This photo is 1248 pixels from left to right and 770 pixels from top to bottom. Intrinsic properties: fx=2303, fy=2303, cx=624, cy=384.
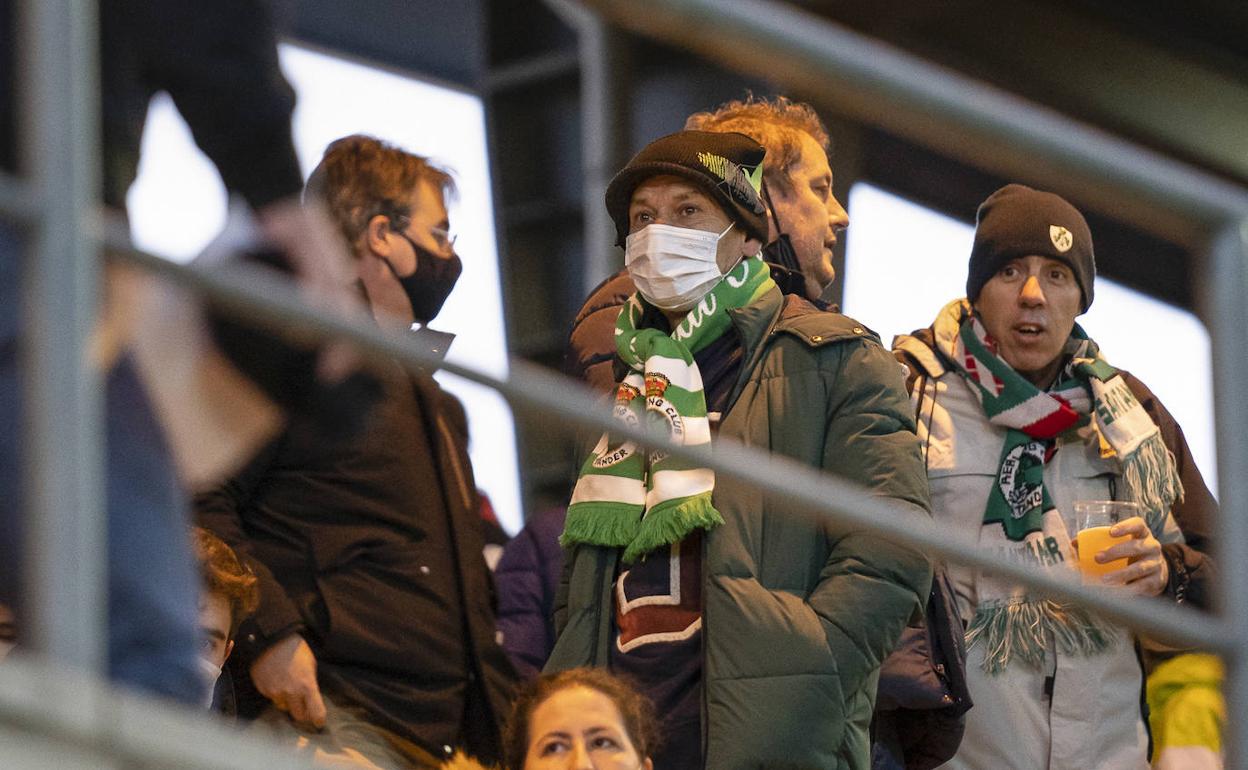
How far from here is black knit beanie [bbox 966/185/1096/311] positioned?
4441 millimetres

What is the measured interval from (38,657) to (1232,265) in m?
1.02

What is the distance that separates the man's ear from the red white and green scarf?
1.08 m

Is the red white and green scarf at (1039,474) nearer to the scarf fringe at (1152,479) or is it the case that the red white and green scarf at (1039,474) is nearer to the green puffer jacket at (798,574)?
the scarf fringe at (1152,479)

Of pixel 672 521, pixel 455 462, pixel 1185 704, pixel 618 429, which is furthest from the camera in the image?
pixel 455 462

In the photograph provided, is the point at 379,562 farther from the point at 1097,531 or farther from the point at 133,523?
the point at 133,523

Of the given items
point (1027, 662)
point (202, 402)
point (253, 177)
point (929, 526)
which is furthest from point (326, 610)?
point (929, 526)

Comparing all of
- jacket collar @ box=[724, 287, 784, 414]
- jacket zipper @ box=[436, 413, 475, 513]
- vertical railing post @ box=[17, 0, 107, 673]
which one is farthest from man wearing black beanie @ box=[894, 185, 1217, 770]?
vertical railing post @ box=[17, 0, 107, 673]

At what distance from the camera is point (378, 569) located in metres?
4.02

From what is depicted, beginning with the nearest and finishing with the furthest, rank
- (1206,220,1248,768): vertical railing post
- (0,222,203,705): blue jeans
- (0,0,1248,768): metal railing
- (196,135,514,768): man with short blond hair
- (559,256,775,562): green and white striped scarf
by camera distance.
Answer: (0,0,1248,768): metal railing, (1206,220,1248,768): vertical railing post, (0,222,203,705): blue jeans, (559,256,775,562): green and white striped scarf, (196,135,514,768): man with short blond hair

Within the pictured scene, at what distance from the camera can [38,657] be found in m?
1.51

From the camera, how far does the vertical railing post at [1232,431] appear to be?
6.22ft

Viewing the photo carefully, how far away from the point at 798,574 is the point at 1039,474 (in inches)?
29.2

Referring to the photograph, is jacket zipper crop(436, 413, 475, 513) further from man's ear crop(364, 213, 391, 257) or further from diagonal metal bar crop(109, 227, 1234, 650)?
diagonal metal bar crop(109, 227, 1234, 650)

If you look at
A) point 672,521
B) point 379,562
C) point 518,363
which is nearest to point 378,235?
point 379,562
